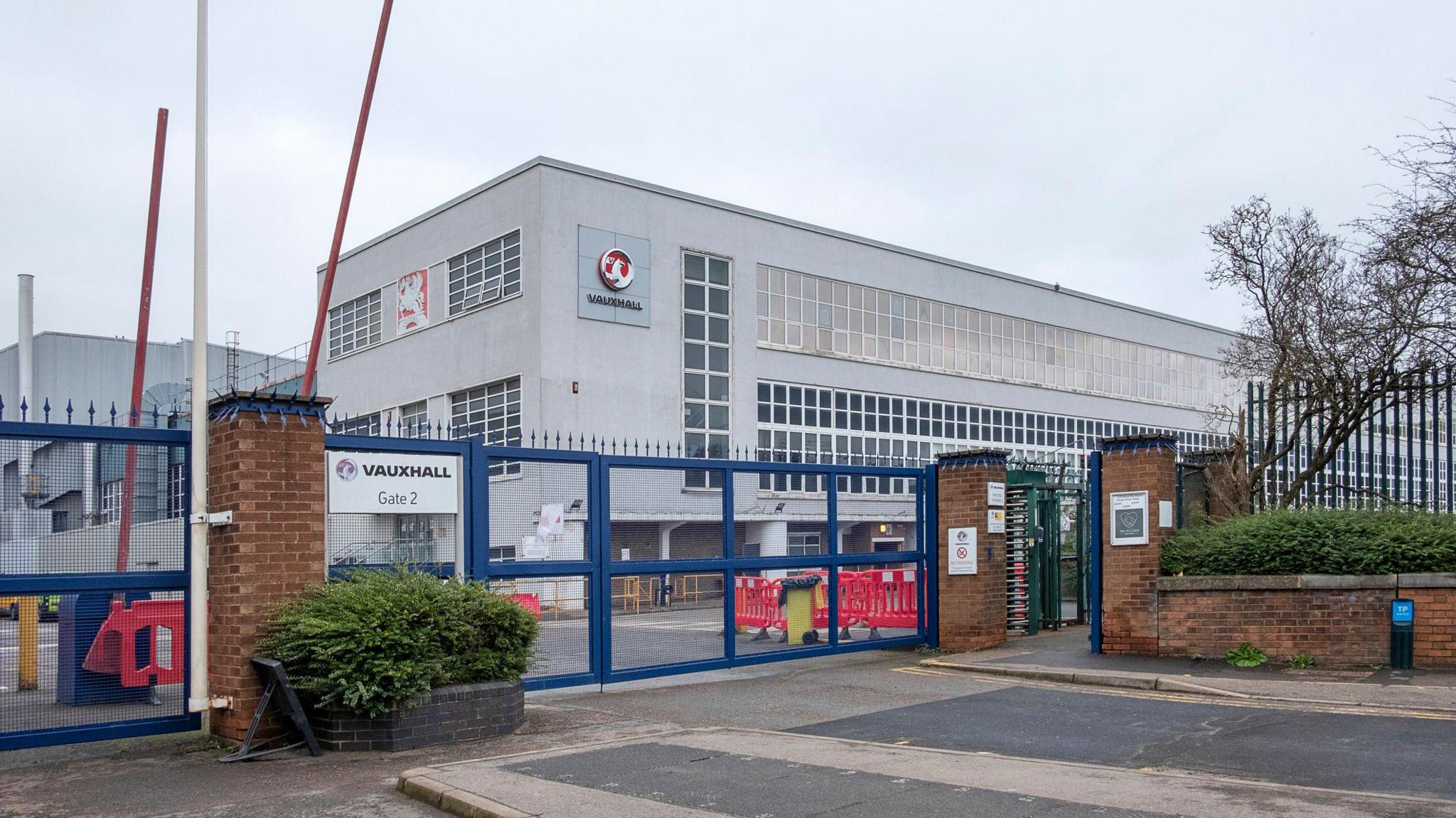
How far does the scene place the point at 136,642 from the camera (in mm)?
9367

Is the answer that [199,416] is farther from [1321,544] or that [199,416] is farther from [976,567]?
[1321,544]

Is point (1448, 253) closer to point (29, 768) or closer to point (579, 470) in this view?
point (579, 470)

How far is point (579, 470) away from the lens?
41.2 feet

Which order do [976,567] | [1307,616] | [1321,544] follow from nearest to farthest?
[1307,616]
[1321,544]
[976,567]

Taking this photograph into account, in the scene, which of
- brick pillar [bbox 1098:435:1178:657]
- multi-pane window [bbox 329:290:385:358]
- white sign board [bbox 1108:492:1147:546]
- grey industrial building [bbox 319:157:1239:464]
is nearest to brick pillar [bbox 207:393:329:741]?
brick pillar [bbox 1098:435:1178:657]

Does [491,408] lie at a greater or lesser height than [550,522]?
greater

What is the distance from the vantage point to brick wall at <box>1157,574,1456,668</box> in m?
12.2

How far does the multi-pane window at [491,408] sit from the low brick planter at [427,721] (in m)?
25.4

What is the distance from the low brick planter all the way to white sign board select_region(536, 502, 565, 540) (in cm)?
252

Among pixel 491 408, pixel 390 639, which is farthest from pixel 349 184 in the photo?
pixel 491 408

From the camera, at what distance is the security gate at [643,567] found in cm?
1135

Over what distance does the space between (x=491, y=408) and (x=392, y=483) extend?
1099 inches

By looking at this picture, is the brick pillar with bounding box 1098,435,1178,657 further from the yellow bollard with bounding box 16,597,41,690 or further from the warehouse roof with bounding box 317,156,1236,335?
the warehouse roof with bounding box 317,156,1236,335

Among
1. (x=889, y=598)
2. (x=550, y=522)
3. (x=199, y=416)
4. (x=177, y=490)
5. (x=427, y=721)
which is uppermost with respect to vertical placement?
(x=199, y=416)
